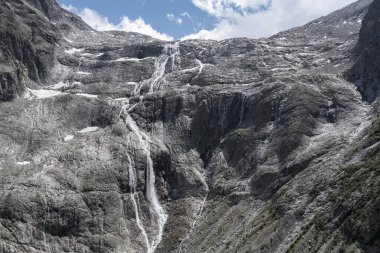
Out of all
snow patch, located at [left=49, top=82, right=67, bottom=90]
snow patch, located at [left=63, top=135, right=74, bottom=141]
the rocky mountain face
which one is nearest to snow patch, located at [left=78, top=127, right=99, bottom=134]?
the rocky mountain face

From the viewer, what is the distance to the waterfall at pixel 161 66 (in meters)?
125

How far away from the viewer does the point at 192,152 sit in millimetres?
102562

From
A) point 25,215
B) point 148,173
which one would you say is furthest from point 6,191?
point 148,173

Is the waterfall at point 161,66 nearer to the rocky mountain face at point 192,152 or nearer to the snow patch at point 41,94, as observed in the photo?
the rocky mountain face at point 192,152

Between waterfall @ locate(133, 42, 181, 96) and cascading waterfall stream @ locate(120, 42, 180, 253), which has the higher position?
A: waterfall @ locate(133, 42, 181, 96)

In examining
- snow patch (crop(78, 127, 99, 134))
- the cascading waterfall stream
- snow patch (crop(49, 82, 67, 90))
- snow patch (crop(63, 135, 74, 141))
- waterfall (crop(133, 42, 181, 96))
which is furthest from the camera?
snow patch (crop(49, 82, 67, 90))

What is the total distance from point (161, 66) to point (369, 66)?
57.2 meters

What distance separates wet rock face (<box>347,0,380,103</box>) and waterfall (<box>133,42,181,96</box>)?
4492cm

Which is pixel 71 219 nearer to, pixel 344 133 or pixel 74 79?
A: pixel 344 133

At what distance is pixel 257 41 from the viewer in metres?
152

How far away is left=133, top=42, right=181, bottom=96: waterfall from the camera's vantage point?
125 meters

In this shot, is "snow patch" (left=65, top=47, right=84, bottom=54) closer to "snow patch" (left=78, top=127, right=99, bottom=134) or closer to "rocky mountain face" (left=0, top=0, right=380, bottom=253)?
"rocky mountain face" (left=0, top=0, right=380, bottom=253)

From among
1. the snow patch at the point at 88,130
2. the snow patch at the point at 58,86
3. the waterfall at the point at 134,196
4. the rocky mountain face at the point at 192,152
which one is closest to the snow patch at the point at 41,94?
the rocky mountain face at the point at 192,152

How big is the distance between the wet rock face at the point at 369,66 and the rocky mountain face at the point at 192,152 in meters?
0.34
